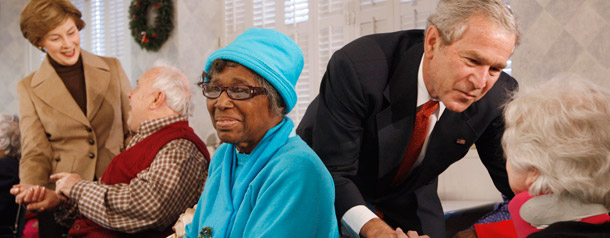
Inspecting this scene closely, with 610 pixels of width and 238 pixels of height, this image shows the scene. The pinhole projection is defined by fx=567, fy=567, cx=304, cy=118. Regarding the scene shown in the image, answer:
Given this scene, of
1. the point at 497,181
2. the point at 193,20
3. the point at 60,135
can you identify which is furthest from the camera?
the point at 193,20

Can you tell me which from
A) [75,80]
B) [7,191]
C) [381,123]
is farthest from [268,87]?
[7,191]

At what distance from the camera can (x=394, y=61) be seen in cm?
196

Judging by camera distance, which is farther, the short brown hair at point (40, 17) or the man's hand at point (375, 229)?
the short brown hair at point (40, 17)

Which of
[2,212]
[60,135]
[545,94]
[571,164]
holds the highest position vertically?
[545,94]

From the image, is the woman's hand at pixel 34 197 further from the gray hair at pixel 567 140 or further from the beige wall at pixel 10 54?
the beige wall at pixel 10 54

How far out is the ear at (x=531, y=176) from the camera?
129 cm

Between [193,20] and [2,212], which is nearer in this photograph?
[2,212]

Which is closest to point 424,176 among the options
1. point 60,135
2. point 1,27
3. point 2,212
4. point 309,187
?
point 309,187

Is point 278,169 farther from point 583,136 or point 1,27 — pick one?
point 1,27

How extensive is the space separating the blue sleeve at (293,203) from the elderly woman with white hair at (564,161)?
1.65 ft

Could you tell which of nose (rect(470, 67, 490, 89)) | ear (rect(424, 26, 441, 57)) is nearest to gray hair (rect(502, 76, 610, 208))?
nose (rect(470, 67, 490, 89))

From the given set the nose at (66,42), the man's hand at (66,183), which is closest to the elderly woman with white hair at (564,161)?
the man's hand at (66,183)

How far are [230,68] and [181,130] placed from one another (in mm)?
1067

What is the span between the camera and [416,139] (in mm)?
1981
